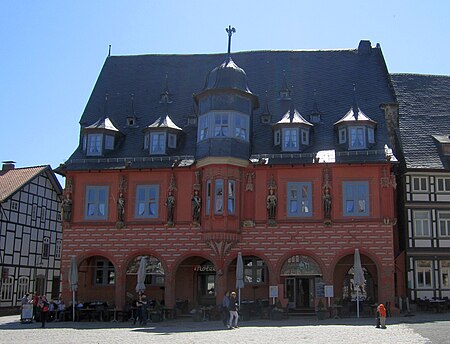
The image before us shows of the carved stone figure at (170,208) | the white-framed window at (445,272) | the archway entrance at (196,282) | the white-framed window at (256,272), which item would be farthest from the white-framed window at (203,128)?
the white-framed window at (445,272)

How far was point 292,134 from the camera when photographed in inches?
1368

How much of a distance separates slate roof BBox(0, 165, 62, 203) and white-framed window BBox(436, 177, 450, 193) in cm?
2708

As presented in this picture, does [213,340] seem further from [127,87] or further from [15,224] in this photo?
[15,224]

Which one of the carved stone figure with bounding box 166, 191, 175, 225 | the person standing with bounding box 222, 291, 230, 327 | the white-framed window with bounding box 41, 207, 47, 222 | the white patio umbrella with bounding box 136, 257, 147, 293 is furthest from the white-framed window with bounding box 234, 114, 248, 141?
the white-framed window with bounding box 41, 207, 47, 222

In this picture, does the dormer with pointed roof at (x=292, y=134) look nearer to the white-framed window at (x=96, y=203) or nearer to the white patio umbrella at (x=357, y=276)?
the white patio umbrella at (x=357, y=276)

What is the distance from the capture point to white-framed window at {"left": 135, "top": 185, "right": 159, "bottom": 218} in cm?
3488

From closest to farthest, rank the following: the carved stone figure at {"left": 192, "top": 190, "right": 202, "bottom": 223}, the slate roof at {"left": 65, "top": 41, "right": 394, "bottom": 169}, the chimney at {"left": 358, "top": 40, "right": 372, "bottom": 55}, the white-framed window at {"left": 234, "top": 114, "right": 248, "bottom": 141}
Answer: the carved stone figure at {"left": 192, "top": 190, "right": 202, "bottom": 223}
the white-framed window at {"left": 234, "top": 114, "right": 248, "bottom": 141}
the slate roof at {"left": 65, "top": 41, "right": 394, "bottom": 169}
the chimney at {"left": 358, "top": 40, "right": 372, "bottom": 55}

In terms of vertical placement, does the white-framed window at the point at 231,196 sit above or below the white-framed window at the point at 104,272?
above

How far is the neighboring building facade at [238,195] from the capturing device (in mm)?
33094

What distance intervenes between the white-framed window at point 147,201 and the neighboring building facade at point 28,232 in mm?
12122

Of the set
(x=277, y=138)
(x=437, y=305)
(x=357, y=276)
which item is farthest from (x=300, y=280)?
(x=277, y=138)

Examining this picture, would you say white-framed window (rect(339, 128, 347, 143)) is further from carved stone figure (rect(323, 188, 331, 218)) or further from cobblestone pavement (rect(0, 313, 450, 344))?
cobblestone pavement (rect(0, 313, 450, 344))

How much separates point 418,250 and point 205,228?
12.0 meters

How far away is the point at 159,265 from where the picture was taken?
35.0 metres
